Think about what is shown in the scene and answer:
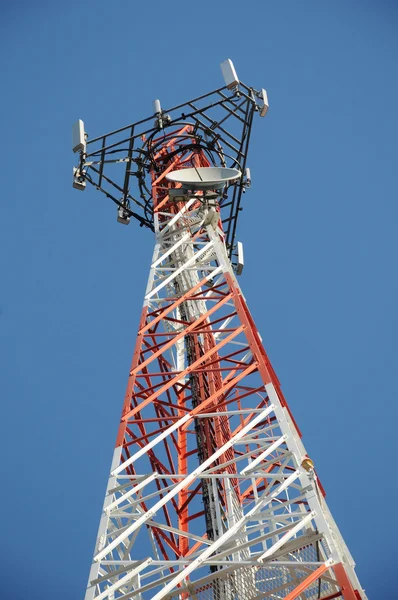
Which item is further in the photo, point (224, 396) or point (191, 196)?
point (191, 196)

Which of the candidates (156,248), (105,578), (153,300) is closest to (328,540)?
(105,578)

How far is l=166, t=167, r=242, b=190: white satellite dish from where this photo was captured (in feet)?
78.6

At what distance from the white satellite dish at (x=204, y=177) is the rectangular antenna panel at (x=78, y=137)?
3470 mm

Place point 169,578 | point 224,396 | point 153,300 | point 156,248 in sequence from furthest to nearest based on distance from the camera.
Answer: point 156,248 < point 153,300 < point 224,396 < point 169,578

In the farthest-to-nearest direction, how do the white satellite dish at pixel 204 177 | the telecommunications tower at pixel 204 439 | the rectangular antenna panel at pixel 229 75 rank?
the rectangular antenna panel at pixel 229 75 → the white satellite dish at pixel 204 177 → the telecommunications tower at pixel 204 439

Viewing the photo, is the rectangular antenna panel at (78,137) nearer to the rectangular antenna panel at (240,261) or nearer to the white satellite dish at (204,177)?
the white satellite dish at (204,177)

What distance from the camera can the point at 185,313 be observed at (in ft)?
73.1

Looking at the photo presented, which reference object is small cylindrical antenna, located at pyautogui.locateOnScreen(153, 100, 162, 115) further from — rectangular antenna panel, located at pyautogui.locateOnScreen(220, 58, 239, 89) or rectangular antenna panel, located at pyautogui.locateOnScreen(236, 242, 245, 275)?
rectangular antenna panel, located at pyautogui.locateOnScreen(236, 242, 245, 275)

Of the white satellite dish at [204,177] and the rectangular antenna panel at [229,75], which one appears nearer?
the white satellite dish at [204,177]

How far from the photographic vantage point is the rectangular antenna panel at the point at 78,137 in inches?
1027

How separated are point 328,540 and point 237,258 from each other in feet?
54.9

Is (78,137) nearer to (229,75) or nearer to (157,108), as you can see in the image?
(157,108)

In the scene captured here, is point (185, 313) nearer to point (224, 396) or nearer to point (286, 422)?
point (224, 396)

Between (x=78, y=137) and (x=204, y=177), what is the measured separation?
15.3 feet
